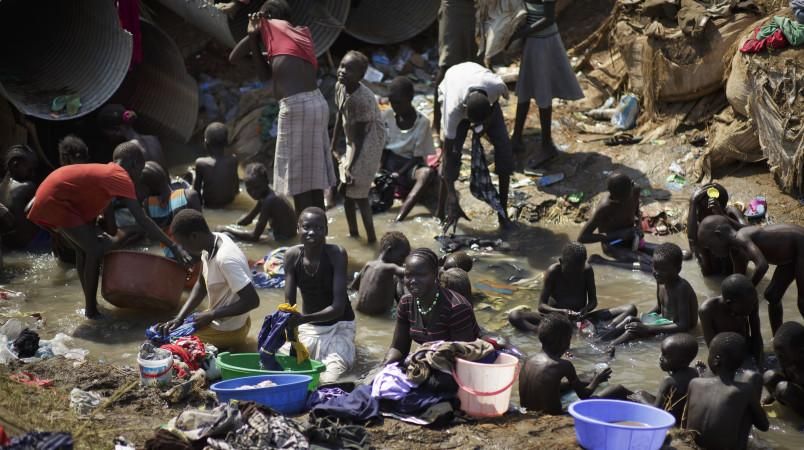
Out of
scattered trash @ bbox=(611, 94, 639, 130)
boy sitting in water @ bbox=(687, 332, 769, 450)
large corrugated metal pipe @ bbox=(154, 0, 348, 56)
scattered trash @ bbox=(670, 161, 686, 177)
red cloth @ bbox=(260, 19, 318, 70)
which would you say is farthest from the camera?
large corrugated metal pipe @ bbox=(154, 0, 348, 56)

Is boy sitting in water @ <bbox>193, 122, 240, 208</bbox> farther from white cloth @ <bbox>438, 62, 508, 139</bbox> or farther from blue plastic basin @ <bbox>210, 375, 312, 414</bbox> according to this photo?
blue plastic basin @ <bbox>210, 375, 312, 414</bbox>

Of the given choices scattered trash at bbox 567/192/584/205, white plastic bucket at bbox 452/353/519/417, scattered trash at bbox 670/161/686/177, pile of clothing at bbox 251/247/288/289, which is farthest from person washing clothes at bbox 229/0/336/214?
white plastic bucket at bbox 452/353/519/417

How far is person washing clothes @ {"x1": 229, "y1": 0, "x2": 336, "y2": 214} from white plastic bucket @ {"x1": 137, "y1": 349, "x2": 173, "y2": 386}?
279cm

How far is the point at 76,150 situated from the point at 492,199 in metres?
3.53

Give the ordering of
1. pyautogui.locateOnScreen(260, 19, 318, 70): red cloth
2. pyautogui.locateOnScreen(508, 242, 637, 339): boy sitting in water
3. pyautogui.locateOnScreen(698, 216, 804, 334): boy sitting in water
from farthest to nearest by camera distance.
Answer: pyautogui.locateOnScreen(260, 19, 318, 70): red cloth → pyautogui.locateOnScreen(508, 242, 637, 339): boy sitting in water → pyautogui.locateOnScreen(698, 216, 804, 334): boy sitting in water

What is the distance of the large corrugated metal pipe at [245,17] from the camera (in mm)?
10477

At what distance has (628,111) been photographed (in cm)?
1004

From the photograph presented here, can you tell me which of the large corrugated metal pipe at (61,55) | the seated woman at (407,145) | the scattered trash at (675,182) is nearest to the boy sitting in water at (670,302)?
the scattered trash at (675,182)

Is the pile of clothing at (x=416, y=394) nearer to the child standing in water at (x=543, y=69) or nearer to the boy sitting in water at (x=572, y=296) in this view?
the boy sitting in water at (x=572, y=296)

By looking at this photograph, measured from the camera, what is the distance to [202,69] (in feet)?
38.3

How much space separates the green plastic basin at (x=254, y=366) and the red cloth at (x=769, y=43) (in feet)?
17.0

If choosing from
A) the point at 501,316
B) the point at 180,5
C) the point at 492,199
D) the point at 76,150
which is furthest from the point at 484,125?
the point at 180,5

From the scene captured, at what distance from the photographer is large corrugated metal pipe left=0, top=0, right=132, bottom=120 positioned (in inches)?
389

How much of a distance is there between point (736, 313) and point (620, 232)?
7.67 feet
